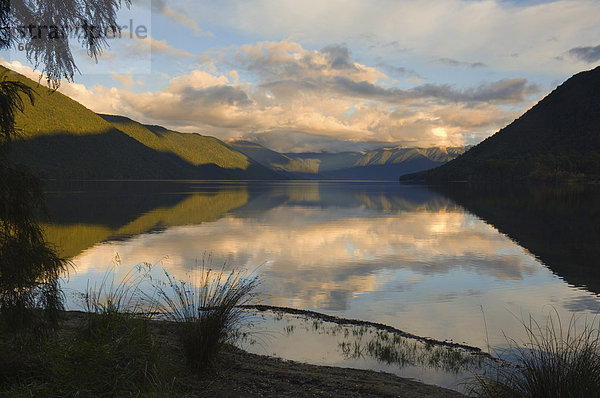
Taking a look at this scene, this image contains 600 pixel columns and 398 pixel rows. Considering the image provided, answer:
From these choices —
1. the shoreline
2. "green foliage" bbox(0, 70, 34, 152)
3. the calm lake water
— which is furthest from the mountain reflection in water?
"green foliage" bbox(0, 70, 34, 152)

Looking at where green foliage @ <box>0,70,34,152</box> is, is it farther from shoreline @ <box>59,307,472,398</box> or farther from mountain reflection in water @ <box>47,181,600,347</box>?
mountain reflection in water @ <box>47,181,600,347</box>

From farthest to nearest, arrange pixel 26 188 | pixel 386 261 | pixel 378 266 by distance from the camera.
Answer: pixel 386 261 → pixel 378 266 → pixel 26 188

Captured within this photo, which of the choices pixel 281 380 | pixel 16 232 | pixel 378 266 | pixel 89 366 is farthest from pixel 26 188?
pixel 378 266

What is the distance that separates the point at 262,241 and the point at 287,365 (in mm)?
24811

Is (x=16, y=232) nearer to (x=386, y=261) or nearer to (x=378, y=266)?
(x=378, y=266)

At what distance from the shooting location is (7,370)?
23.0 ft

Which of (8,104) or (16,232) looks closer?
(8,104)

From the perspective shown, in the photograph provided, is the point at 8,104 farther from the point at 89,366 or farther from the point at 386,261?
the point at 386,261

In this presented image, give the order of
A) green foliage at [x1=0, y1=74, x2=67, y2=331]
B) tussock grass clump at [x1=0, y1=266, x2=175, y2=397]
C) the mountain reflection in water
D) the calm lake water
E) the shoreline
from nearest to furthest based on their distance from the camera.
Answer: tussock grass clump at [x1=0, y1=266, x2=175, y2=397]
green foliage at [x1=0, y1=74, x2=67, y2=331]
the shoreline
the calm lake water
the mountain reflection in water

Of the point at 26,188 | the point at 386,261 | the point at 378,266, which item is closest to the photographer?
the point at 26,188

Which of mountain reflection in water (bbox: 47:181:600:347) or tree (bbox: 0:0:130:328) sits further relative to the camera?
mountain reflection in water (bbox: 47:181:600:347)

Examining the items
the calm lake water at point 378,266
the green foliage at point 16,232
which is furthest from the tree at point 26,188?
the calm lake water at point 378,266

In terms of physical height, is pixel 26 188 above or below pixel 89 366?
above

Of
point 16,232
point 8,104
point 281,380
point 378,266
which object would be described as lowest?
point 378,266
